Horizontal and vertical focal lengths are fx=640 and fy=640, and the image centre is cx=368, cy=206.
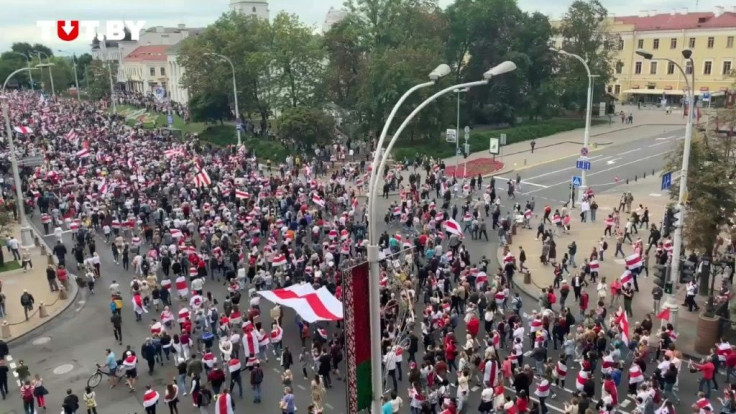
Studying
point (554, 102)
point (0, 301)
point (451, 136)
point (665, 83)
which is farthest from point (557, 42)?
point (0, 301)

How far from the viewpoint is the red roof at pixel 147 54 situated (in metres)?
120

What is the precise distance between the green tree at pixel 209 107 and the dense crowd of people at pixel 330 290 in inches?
787

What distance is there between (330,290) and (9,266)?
16.5 metres

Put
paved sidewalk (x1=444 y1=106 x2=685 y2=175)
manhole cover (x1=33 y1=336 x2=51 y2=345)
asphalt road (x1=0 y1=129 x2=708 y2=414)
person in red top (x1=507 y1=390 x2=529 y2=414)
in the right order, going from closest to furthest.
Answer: person in red top (x1=507 y1=390 x2=529 y2=414)
asphalt road (x1=0 y1=129 x2=708 y2=414)
manhole cover (x1=33 y1=336 x2=51 y2=345)
paved sidewalk (x1=444 y1=106 x2=685 y2=175)

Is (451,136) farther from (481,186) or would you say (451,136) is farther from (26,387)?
(26,387)

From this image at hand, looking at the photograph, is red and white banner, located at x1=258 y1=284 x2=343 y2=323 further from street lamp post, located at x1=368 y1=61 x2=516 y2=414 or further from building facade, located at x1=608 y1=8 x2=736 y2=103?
building facade, located at x1=608 y1=8 x2=736 y2=103

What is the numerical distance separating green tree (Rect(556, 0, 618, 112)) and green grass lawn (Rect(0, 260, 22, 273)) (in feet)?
173

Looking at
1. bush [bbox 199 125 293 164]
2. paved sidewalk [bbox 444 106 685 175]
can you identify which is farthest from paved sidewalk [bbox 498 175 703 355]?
bush [bbox 199 125 293 164]

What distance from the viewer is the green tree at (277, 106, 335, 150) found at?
5275 centimetres

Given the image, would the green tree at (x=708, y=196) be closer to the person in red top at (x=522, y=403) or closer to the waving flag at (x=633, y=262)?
the waving flag at (x=633, y=262)

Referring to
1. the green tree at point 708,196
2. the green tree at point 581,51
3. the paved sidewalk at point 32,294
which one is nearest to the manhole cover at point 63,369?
the paved sidewalk at point 32,294

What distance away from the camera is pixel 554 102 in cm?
6544

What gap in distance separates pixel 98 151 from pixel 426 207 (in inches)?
1292

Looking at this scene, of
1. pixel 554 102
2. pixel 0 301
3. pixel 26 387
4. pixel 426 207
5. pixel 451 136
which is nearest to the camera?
pixel 26 387
